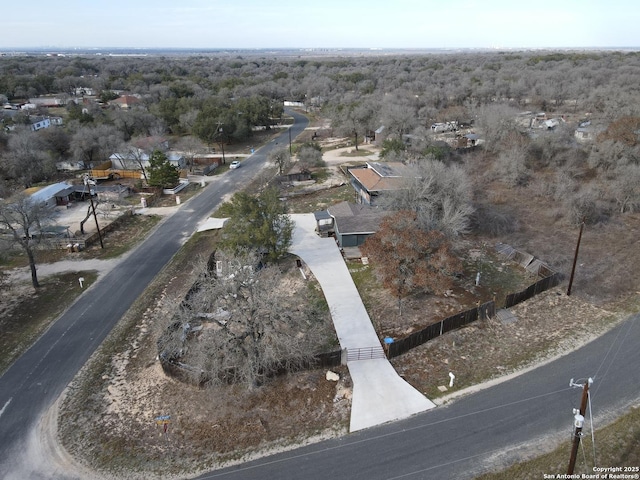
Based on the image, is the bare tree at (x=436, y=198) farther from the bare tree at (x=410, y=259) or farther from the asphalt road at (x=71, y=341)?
the asphalt road at (x=71, y=341)

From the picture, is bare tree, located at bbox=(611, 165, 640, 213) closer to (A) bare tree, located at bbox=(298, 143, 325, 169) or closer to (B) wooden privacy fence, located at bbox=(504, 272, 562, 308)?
(B) wooden privacy fence, located at bbox=(504, 272, 562, 308)

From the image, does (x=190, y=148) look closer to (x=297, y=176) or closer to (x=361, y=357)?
(x=297, y=176)

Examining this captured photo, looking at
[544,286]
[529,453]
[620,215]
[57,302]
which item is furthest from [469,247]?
[57,302]

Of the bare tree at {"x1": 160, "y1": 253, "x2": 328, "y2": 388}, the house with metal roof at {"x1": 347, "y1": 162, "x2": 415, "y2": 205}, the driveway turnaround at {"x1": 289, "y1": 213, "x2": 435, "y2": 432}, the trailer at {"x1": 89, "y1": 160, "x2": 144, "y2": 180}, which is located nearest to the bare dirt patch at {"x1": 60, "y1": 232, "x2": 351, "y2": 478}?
the driveway turnaround at {"x1": 289, "y1": 213, "x2": 435, "y2": 432}

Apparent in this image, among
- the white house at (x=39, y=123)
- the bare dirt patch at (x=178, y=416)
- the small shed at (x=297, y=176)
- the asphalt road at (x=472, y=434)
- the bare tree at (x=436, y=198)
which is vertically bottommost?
the bare dirt patch at (x=178, y=416)

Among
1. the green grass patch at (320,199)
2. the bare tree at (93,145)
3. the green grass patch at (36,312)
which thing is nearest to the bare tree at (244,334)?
the green grass patch at (36,312)

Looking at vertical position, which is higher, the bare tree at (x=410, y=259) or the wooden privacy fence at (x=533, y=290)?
the bare tree at (x=410, y=259)
